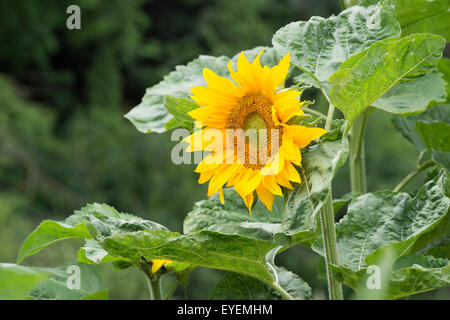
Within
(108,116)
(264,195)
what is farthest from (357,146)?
(108,116)

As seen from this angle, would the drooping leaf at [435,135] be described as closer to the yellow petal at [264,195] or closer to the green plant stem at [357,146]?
the green plant stem at [357,146]

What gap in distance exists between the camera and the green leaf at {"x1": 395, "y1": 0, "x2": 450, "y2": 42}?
0.46 meters

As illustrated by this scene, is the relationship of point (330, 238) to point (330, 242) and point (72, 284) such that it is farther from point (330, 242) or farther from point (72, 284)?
point (72, 284)

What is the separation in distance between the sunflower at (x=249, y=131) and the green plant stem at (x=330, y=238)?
0.02 meters

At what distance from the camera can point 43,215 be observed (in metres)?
4.36

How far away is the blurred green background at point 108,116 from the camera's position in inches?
167

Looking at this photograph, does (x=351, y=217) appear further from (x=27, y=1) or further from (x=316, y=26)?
(x=27, y=1)

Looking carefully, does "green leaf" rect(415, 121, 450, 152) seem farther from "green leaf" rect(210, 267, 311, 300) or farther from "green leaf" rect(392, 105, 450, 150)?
"green leaf" rect(210, 267, 311, 300)

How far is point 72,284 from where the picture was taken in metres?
0.44

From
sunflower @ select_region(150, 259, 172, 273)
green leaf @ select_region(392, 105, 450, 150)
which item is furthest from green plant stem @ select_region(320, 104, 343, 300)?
green leaf @ select_region(392, 105, 450, 150)

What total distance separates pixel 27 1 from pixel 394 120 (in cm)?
523

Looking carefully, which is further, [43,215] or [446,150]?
[43,215]

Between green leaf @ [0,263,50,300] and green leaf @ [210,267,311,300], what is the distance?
127mm

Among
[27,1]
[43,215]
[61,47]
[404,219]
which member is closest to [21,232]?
[43,215]
